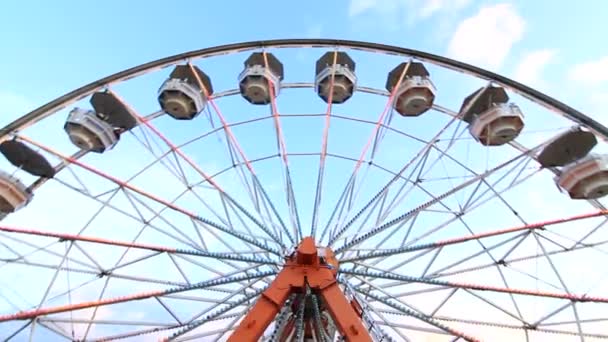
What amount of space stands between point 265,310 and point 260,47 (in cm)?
654

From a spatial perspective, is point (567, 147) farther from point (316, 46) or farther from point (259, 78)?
point (259, 78)

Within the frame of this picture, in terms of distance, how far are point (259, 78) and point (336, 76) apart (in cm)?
184

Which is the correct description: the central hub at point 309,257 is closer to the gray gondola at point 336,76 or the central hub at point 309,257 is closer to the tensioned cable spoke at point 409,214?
the tensioned cable spoke at point 409,214

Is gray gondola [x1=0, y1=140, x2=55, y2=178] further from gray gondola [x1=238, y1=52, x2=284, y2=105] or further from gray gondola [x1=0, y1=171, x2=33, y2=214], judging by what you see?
gray gondola [x1=238, y1=52, x2=284, y2=105]

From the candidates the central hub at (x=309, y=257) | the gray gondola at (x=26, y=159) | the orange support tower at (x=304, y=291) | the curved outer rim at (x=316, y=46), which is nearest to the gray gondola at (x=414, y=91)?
the curved outer rim at (x=316, y=46)

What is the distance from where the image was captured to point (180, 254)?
10.8 metres

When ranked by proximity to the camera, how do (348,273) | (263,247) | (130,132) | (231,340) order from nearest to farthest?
(231,340) < (348,273) < (263,247) < (130,132)

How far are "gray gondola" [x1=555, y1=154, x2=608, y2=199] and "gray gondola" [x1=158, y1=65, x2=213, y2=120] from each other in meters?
8.13

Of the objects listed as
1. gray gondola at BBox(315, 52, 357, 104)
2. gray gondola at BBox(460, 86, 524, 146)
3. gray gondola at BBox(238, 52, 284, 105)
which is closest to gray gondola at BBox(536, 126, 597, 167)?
gray gondola at BBox(460, 86, 524, 146)

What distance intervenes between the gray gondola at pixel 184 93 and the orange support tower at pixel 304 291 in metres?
4.62

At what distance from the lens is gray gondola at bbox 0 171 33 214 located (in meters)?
10.6

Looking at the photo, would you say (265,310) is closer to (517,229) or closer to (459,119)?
(517,229)

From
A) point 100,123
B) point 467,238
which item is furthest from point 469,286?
point 100,123

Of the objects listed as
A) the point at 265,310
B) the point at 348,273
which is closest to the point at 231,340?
the point at 265,310
